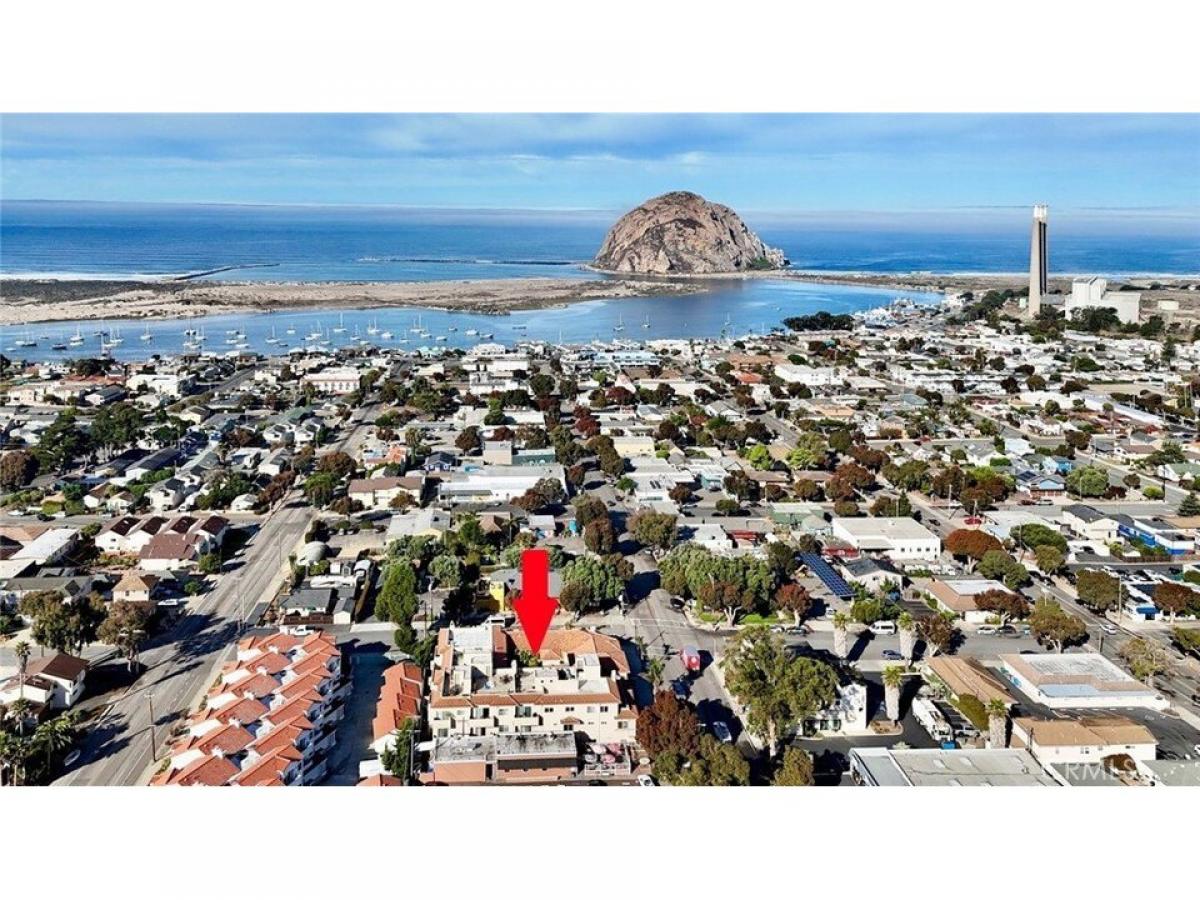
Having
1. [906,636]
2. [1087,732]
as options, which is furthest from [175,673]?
[1087,732]

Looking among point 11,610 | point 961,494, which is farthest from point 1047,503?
point 11,610

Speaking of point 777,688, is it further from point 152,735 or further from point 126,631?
point 126,631

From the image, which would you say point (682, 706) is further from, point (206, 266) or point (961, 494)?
point (206, 266)

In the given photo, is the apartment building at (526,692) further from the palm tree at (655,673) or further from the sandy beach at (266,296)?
the sandy beach at (266,296)

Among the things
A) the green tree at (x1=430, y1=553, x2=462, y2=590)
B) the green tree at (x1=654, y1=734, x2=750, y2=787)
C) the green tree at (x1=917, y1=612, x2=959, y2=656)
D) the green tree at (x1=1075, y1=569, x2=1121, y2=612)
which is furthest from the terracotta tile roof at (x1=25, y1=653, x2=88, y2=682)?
the green tree at (x1=1075, y1=569, x2=1121, y2=612)

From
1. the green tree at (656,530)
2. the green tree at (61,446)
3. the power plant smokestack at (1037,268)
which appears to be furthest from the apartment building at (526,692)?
the power plant smokestack at (1037,268)
